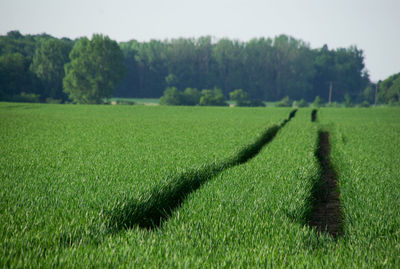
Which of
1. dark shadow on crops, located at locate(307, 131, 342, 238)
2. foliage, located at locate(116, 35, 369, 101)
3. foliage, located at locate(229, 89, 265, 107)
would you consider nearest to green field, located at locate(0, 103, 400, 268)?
dark shadow on crops, located at locate(307, 131, 342, 238)

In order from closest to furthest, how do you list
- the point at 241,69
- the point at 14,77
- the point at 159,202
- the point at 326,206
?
the point at 159,202 → the point at 326,206 → the point at 14,77 → the point at 241,69

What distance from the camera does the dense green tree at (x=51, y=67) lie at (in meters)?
74.5

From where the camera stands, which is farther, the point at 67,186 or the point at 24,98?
the point at 24,98

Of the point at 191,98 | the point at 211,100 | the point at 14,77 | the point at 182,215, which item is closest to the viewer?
the point at 182,215

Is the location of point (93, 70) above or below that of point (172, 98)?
above

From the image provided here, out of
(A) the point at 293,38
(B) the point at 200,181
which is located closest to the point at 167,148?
(B) the point at 200,181

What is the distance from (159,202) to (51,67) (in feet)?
263

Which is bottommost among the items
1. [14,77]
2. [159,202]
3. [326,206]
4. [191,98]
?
[326,206]

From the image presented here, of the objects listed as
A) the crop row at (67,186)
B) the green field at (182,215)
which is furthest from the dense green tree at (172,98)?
the green field at (182,215)

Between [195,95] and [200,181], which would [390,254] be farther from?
[195,95]

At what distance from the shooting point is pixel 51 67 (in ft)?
250

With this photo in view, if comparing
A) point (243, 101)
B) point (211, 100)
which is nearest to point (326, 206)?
point (211, 100)

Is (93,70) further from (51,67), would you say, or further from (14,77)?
(14,77)

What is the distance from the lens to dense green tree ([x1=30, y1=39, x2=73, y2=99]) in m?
74.5
